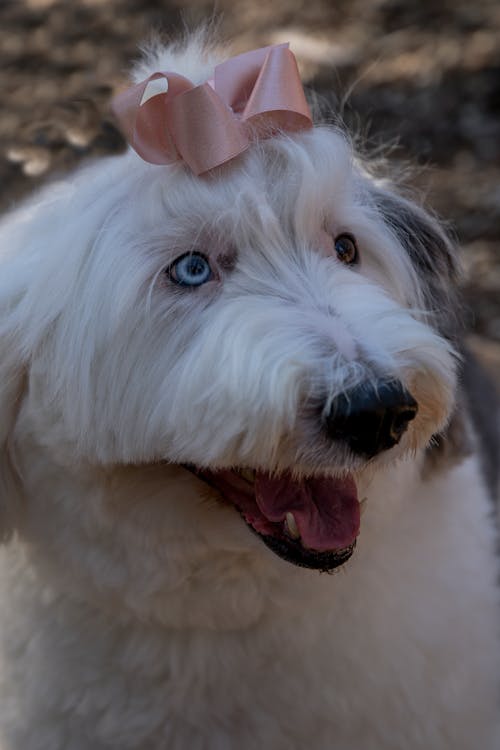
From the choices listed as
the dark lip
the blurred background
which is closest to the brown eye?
the dark lip

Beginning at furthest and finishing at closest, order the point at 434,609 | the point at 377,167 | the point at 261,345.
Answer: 1. the point at 377,167
2. the point at 434,609
3. the point at 261,345

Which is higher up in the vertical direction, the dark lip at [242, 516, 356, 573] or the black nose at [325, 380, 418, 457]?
the black nose at [325, 380, 418, 457]

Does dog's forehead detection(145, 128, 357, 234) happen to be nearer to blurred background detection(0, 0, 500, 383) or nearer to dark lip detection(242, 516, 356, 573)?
dark lip detection(242, 516, 356, 573)

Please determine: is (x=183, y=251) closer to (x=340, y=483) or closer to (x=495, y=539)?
(x=340, y=483)

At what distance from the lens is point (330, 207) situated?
1839 mm

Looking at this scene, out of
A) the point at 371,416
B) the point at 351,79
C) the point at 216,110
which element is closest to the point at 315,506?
the point at 371,416

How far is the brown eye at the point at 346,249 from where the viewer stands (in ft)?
6.18

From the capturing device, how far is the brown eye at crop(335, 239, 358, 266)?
1883 mm

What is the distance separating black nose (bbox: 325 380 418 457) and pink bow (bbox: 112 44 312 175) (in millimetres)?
466

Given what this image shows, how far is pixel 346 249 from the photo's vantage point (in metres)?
1.90

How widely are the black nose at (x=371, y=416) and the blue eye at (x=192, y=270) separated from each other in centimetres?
37

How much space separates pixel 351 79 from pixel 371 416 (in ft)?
12.6

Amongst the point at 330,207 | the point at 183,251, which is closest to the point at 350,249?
the point at 330,207

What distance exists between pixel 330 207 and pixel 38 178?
3214mm
